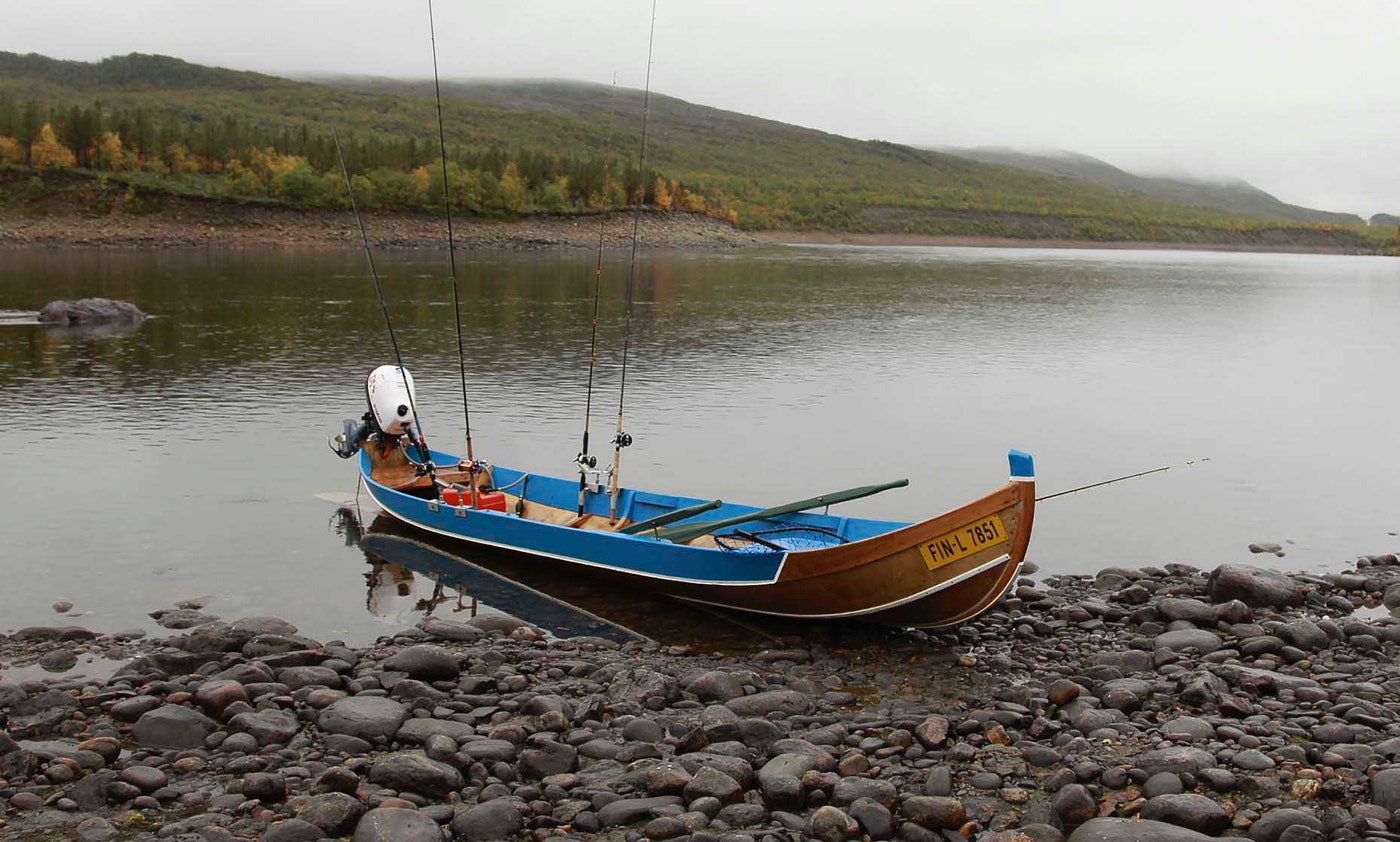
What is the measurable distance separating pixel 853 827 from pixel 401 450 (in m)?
14.2

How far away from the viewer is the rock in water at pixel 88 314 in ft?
144

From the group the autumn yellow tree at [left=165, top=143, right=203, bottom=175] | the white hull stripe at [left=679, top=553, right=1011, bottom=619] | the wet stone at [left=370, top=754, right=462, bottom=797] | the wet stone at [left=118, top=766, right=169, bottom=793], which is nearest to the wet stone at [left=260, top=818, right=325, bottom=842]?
the wet stone at [left=370, top=754, right=462, bottom=797]

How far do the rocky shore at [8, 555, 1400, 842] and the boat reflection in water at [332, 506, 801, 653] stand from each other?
0.71 meters

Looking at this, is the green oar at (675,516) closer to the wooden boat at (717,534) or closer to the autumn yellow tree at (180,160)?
the wooden boat at (717,534)

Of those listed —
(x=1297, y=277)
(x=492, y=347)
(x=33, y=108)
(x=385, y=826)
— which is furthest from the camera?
(x=33, y=108)

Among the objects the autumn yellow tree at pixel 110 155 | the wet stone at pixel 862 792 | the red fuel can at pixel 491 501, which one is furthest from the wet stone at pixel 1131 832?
the autumn yellow tree at pixel 110 155

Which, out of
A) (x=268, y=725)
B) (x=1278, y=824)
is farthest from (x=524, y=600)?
(x=1278, y=824)

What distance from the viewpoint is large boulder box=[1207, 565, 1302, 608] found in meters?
14.9

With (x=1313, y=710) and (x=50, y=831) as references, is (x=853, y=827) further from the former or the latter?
(x=50, y=831)

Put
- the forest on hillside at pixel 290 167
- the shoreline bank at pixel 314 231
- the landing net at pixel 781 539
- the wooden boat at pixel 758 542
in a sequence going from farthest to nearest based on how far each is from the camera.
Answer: the forest on hillside at pixel 290 167 < the shoreline bank at pixel 314 231 < the landing net at pixel 781 539 < the wooden boat at pixel 758 542

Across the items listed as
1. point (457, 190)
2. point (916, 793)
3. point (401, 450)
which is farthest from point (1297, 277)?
point (916, 793)

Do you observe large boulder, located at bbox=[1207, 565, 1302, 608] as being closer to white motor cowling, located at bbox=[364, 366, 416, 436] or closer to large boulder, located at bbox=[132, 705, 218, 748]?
large boulder, located at bbox=[132, 705, 218, 748]

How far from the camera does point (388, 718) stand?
10648mm

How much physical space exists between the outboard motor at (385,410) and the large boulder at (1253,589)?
12705 millimetres
